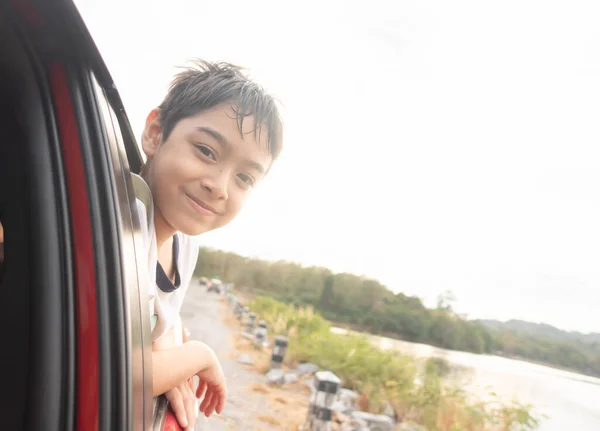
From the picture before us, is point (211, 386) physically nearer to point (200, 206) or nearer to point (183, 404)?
point (183, 404)

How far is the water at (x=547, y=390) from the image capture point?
444cm

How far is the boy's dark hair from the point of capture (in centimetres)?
96

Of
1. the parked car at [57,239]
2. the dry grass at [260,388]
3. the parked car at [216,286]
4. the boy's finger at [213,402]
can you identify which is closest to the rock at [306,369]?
the dry grass at [260,388]

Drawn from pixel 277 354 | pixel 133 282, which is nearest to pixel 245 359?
pixel 277 354

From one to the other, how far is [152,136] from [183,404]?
0.57m

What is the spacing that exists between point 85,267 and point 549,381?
20.1 feet

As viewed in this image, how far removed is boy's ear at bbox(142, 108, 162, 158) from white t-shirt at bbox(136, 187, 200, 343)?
0.16m

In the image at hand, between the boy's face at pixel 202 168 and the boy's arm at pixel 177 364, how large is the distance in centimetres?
24

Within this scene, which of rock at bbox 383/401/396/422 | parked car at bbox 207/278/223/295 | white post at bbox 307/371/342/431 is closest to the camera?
white post at bbox 307/371/342/431

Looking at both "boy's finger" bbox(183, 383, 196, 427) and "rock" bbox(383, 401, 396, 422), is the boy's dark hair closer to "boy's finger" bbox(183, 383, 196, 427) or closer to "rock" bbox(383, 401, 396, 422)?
"boy's finger" bbox(183, 383, 196, 427)

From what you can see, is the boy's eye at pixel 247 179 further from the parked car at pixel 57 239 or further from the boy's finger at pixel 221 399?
the boy's finger at pixel 221 399

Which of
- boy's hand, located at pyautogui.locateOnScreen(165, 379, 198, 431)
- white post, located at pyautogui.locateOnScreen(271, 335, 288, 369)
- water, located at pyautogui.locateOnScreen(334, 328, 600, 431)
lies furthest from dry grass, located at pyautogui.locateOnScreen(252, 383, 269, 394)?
boy's hand, located at pyautogui.locateOnScreen(165, 379, 198, 431)

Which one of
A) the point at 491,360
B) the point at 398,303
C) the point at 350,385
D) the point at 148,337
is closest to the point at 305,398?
the point at 350,385

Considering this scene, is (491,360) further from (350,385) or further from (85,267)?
(85,267)
